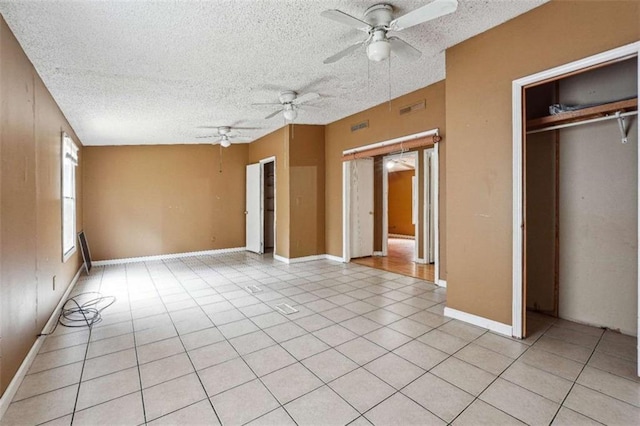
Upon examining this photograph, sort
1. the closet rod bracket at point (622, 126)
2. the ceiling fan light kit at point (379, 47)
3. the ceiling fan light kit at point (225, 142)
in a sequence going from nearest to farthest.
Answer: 1. the ceiling fan light kit at point (379, 47)
2. the closet rod bracket at point (622, 126)
3. the ceiling fan light kit at point (225, 142)

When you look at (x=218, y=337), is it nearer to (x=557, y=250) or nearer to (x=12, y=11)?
(x=12, y=11)

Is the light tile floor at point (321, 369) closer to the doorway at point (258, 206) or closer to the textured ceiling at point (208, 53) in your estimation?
the textured ceiling at point (208, 53)

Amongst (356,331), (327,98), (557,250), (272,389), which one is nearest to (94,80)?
(327,98)

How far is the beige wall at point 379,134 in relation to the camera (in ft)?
13.6

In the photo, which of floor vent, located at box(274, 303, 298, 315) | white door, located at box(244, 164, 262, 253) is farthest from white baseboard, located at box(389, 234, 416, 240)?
floor vent, located at box(274, 303, 298, 315)

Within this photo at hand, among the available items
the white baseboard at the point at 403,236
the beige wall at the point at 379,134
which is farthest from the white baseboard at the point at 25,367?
the white baseboard at the point at 403,236

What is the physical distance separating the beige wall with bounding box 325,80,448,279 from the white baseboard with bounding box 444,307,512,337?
1159 millimetres

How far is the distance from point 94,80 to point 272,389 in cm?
368

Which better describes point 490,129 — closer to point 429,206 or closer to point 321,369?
point 321,369

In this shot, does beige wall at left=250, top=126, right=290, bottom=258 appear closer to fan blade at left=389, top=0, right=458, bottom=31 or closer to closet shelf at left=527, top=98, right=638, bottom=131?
fan blade at left=389, top=0, right=458, bottom=31

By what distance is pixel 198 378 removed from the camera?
210cm

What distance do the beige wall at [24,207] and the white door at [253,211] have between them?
3.95 m

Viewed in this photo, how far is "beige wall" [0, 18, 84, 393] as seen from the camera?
78.5 inches

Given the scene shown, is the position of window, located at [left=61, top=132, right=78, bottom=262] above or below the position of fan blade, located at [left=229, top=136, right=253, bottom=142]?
below
